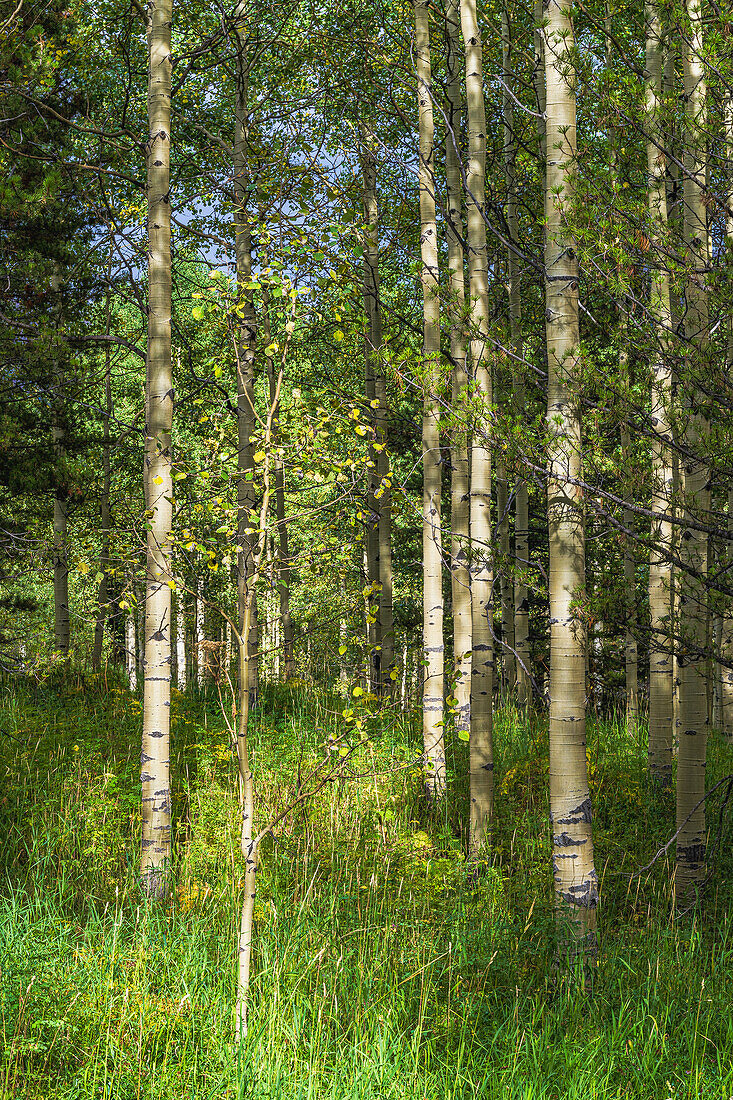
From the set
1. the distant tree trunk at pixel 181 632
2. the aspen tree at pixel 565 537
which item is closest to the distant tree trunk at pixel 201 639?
the distant tree trunk at pixel 181 632

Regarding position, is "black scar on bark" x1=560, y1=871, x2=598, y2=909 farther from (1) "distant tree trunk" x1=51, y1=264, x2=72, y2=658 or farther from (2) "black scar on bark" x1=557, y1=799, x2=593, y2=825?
(1) "distant tree trunk" x1=51, y1=264, x2=72, y2=658

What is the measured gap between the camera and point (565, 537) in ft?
13.0

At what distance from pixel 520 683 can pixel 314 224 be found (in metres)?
7.96

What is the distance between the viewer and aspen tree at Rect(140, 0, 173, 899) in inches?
194

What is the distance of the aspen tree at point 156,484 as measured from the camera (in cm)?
492

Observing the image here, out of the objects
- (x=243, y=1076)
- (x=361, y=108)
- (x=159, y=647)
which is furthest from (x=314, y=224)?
(x=361, y=108)

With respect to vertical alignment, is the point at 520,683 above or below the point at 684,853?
above

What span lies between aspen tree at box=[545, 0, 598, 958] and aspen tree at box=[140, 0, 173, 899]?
2.40 metres

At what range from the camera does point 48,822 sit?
5.86 metres

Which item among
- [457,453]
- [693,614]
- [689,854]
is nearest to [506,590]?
[457,453]

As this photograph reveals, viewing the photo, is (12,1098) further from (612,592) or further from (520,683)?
(520,683)

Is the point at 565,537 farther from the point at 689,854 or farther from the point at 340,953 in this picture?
the point at 689,854

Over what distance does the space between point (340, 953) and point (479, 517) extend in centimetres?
325

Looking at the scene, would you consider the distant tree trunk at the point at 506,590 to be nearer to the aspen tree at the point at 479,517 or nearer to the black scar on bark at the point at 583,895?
the aspen tree at the point at 479,517
